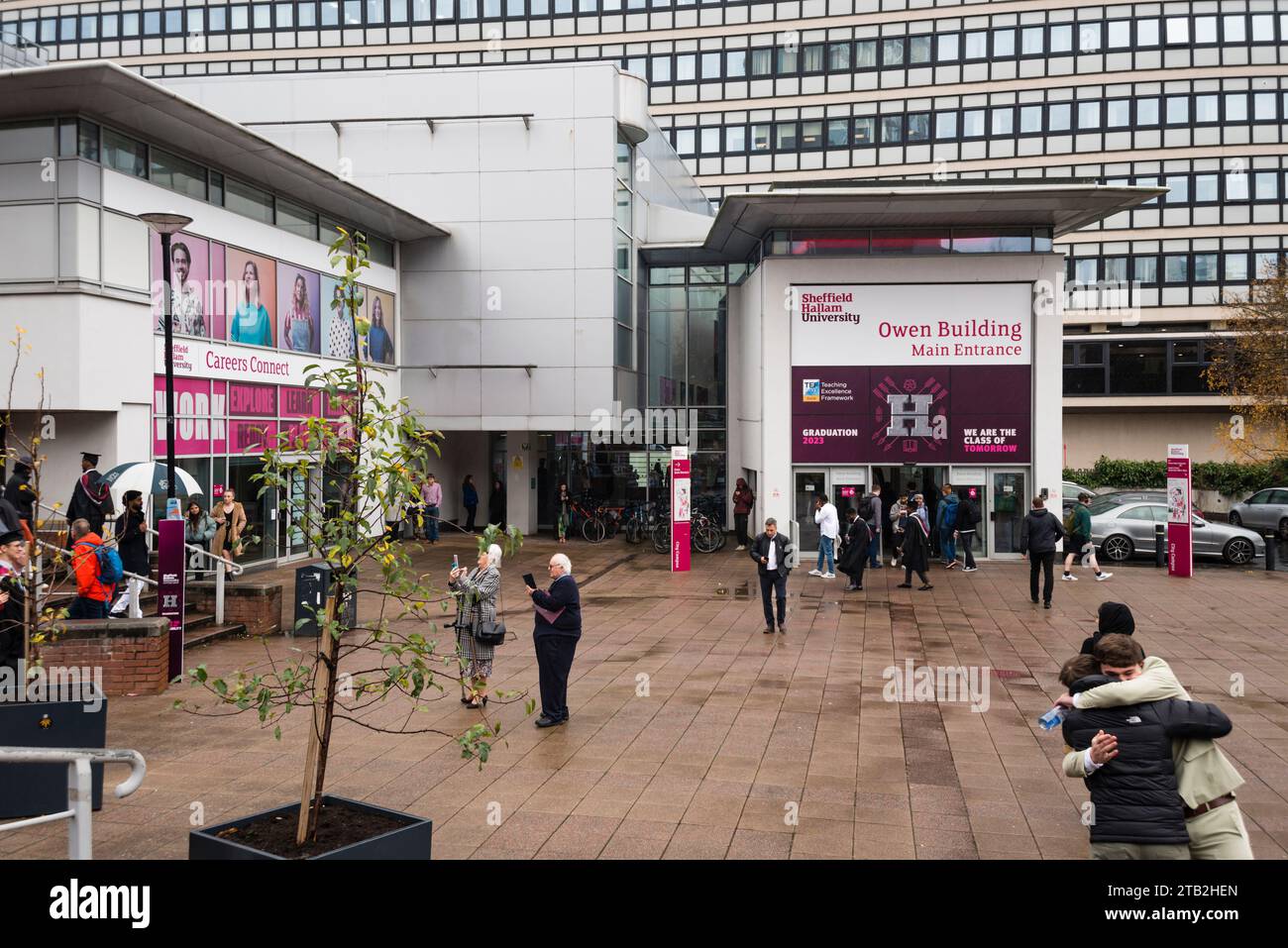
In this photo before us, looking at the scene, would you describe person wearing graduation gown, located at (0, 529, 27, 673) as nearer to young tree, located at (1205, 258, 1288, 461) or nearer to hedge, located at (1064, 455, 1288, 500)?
young tree, located at (1205, 258, 1288, 461)

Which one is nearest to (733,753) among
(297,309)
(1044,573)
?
(1044,573)

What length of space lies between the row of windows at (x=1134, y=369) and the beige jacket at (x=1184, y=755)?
1636 inches

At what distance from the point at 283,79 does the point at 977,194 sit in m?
16.9

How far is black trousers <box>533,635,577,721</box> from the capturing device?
948cm

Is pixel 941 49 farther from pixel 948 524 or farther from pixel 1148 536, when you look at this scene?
pixel 948 524

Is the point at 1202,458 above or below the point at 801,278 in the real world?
below

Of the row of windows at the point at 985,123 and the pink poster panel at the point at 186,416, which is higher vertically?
the row of windows at the point at 985,123

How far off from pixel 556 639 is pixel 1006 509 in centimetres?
1617

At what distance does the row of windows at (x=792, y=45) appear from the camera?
4812 centimetres

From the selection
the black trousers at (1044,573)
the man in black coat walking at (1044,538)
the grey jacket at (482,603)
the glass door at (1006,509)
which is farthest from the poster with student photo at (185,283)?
the glass door at (1006,509)

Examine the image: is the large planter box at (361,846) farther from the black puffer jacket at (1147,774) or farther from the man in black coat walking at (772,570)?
the man in black coat walking at (772,570)
